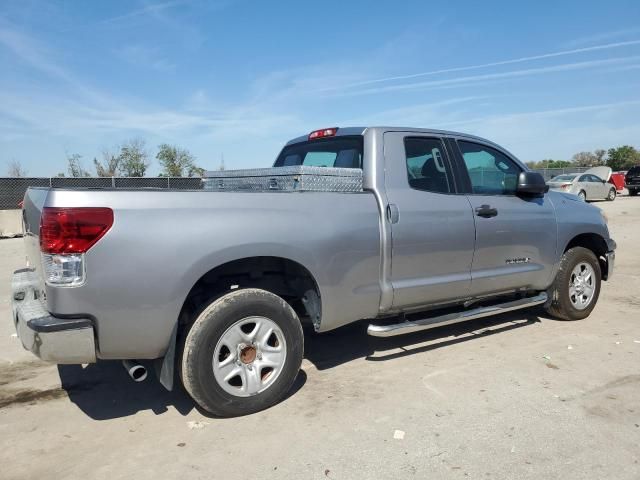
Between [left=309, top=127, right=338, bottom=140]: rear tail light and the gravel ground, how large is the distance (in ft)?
6.54

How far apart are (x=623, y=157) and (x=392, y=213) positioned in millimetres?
72500

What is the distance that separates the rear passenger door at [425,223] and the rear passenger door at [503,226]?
0.16 meters

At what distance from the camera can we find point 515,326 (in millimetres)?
5562

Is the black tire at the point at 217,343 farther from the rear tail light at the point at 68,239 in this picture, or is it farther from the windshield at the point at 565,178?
the windshield at the point at 565,178

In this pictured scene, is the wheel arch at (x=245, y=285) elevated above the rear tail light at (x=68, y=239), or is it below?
below

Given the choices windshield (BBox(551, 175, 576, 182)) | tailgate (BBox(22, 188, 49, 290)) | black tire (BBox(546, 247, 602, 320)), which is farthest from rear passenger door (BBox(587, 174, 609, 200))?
tailgate (BBox(22, 188, 49, 290))

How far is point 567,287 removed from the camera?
219 inches

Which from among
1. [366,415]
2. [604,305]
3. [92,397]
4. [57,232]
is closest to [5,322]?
[92,397]

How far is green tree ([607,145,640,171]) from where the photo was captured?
6425 cm

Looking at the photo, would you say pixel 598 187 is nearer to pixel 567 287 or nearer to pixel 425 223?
pixel 567 287

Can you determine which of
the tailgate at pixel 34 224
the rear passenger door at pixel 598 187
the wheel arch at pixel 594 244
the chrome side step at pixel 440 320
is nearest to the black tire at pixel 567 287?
the wheel arch at pixel 594 244

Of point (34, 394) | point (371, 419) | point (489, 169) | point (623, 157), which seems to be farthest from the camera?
point (623, 157)

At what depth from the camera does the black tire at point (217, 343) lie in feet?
10.7

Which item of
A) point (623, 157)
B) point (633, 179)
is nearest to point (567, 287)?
point (633, 179)
